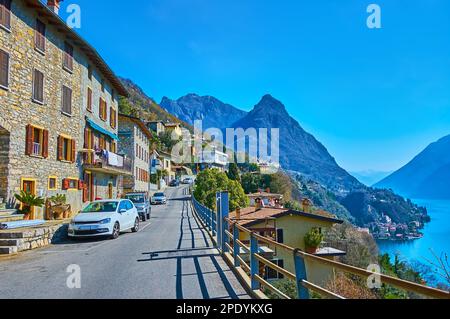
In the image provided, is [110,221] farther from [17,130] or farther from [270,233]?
[270,233]

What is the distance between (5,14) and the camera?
15.5 m

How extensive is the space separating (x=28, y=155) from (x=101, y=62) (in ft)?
37.9

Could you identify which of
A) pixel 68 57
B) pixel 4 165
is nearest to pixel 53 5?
pixel 68 57

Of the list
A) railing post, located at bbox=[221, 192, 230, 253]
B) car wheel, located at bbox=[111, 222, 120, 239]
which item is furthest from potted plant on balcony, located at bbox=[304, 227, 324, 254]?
railing post, located at bbox=[221, 192, 230, 253]

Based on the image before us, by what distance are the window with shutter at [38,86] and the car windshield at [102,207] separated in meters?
6.81

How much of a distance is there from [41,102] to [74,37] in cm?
577

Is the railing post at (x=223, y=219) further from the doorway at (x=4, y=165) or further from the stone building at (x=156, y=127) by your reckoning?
the stone building at (x=156, y=127)

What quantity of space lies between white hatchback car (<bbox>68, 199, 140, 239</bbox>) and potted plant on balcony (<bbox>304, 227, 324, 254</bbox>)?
63.5ft

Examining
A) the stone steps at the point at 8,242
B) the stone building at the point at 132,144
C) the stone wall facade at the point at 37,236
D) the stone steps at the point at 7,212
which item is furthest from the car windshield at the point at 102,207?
the stone building at the point at 132,144

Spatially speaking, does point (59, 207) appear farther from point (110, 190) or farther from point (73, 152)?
point (110, 190)

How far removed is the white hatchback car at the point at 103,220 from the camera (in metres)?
13.4
